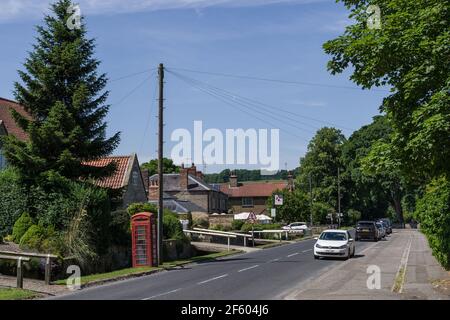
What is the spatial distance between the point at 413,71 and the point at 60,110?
19.1 metres

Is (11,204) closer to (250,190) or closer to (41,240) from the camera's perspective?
(41,240)

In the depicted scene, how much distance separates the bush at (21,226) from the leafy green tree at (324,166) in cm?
7683

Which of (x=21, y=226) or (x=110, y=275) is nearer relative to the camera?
(x=110, y=275)

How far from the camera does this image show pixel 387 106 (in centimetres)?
1653

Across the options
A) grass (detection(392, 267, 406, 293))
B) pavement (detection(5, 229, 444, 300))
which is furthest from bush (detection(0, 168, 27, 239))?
grass (detection(392, 267, 406, 293))

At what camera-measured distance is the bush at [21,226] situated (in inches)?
1058

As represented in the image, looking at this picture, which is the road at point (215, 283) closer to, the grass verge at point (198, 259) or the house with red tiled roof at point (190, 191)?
the grass verge at point (198, 259)

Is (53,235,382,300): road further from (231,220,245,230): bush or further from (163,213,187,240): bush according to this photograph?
(231,220,245,230): bush

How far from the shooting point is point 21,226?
26969 mm

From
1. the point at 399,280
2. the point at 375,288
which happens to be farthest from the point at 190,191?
the point at 375,288

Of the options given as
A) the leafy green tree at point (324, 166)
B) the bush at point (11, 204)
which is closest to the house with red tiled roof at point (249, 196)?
the leafy green tree at point (324, 166)

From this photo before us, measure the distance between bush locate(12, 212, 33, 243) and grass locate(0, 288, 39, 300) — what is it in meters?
8.61

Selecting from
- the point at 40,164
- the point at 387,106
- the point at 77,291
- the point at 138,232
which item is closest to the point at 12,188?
the point at 40,164

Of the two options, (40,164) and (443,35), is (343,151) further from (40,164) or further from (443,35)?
(443,35)
